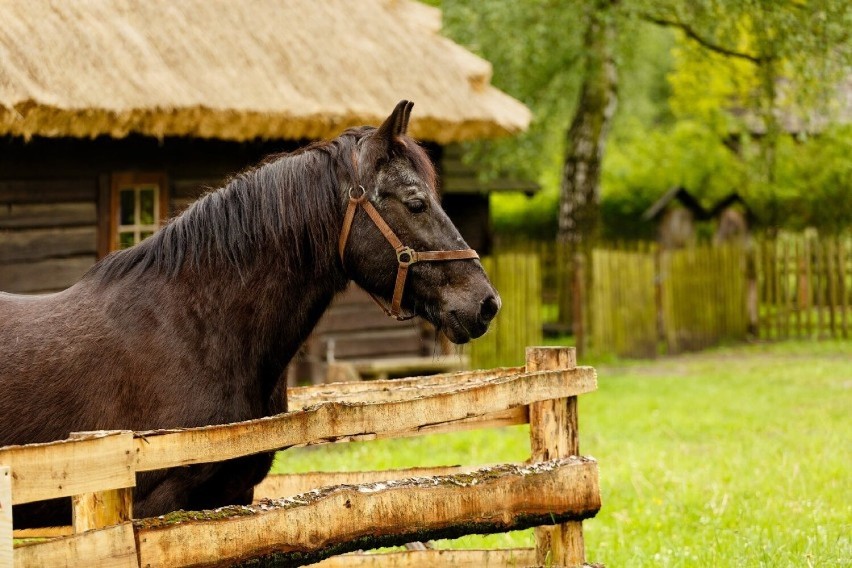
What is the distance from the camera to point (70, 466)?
8.91 ft

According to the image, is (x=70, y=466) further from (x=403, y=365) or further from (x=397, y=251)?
(x=403, y=365)

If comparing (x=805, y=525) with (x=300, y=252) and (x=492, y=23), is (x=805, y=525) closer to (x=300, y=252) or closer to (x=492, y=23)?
(x=300, y=252)

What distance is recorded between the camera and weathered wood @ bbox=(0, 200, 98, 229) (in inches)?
348

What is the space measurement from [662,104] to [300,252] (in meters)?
45.9

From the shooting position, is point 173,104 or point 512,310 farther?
point 512,310

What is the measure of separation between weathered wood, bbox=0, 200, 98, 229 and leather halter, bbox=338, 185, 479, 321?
592cm

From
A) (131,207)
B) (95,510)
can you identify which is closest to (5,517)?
(95,510)

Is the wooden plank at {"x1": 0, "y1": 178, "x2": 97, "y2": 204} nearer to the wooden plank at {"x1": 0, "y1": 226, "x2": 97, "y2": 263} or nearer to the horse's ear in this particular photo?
the wooden plank at {"x1": 0, "y1": 226, "x2": 97, "y2": 263}

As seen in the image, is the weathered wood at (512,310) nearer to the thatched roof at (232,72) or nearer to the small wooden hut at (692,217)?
the thatched roof at (232,72)

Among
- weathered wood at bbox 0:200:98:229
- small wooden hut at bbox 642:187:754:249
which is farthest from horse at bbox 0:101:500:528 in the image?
small wooden hut at bbox 642:187:754:249

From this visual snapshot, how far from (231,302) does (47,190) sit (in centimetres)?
612

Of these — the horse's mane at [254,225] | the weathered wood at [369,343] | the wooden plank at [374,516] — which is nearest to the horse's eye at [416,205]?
the horse's mane at [254,225]

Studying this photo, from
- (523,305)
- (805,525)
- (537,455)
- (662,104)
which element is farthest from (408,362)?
(662,104)

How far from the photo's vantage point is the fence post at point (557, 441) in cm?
398
